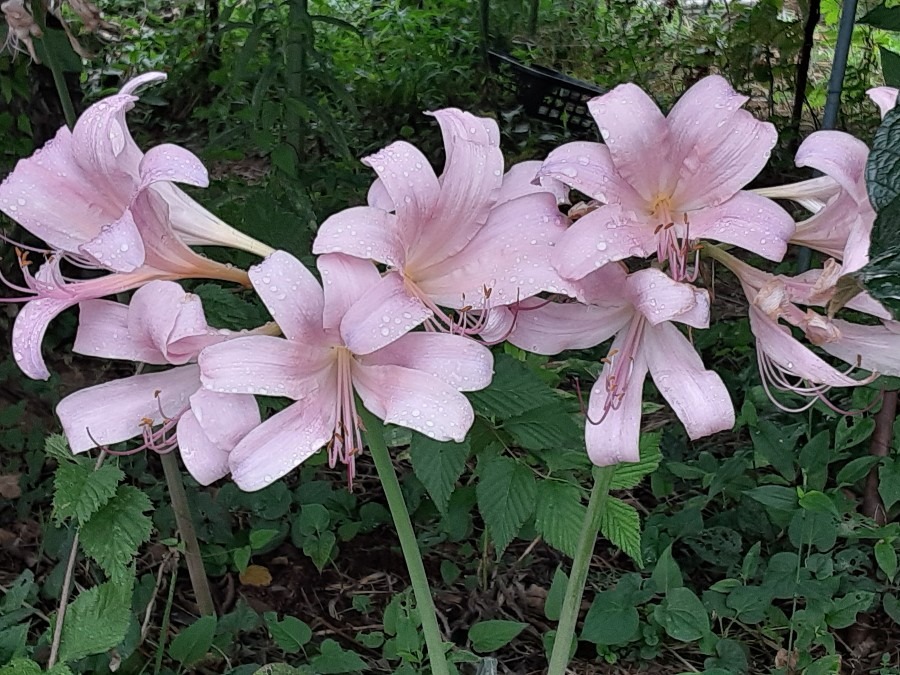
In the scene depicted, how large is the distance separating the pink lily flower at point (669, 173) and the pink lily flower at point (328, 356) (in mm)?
101

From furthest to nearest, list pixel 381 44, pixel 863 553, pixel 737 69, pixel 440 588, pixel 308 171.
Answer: pixel 381 44 → pixel 737 69 → pixel 308 171 → pixel 440 588 → pixel 863 553

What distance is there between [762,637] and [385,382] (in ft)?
3.92

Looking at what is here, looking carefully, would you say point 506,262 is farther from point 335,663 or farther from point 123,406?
point 335,663

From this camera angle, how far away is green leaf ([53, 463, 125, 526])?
1021 mm

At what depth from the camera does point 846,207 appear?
63cm

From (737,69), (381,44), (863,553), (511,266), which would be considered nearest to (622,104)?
(511,266)

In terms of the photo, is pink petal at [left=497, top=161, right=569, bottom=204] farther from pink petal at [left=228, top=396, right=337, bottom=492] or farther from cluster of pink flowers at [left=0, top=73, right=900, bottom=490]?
pink petal at [left=228, top=396, right=337, bottom=492]

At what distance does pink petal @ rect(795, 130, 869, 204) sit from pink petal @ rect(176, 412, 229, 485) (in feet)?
1.41

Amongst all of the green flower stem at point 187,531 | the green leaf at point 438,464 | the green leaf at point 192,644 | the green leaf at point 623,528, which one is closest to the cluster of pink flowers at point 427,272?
the green leaf at point 438,464

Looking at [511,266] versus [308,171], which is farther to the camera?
[308,171]

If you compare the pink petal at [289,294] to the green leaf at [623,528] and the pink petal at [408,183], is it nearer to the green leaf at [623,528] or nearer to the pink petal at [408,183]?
the pink petal at [408,183]

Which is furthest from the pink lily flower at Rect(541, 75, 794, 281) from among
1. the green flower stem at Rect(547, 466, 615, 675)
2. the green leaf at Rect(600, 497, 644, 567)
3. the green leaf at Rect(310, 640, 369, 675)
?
the green leaf at Rect(310, 640, 369, 675)

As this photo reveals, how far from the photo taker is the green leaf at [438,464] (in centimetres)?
108

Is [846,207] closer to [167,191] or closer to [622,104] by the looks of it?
[622,104]
